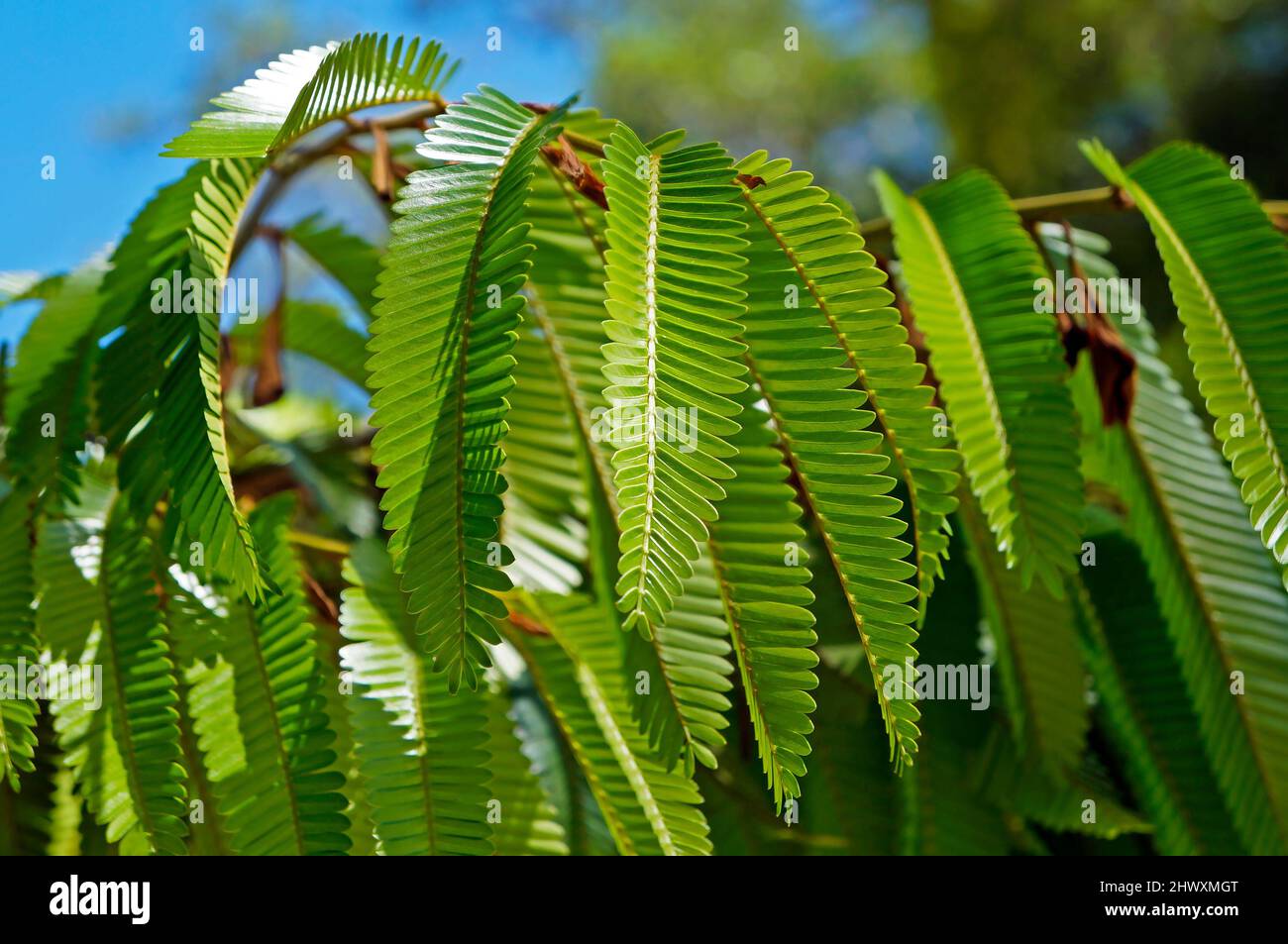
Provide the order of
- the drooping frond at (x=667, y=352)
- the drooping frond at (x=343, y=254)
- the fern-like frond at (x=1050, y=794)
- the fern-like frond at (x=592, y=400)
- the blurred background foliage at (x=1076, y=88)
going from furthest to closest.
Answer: the blurred background foliage at (x=1076, y=88), the drooping frond at (x=343, y=254), the fern-like frond at (x=1050, y=794), the fern-like frond at (x=592, y=400), the drooping frond at (x=667, y=352)

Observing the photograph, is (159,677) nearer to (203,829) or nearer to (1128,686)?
(203,829)

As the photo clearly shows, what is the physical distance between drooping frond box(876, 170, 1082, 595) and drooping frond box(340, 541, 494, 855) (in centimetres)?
30

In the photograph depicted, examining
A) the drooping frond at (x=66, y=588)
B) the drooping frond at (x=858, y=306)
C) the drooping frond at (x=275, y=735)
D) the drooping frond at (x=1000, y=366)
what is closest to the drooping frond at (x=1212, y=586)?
the drooping frond at (x=1000, y=366)

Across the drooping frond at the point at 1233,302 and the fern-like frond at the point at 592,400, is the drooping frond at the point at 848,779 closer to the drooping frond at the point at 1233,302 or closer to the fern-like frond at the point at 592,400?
the fern-like frond at the point at 592,400

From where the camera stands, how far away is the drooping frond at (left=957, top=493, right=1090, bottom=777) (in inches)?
29.5

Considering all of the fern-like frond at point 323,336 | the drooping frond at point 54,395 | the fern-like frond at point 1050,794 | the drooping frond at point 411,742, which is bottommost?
the fern-like frond at point 1050,794

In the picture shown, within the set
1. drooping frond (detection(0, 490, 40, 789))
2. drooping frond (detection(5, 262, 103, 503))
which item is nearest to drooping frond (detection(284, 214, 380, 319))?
drooping frond (detection(5, 262, 103, 503))

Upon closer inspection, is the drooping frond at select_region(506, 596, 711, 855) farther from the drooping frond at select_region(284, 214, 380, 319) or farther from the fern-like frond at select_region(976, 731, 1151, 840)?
the drooping frond at select_region(284, 214, 380, 319)

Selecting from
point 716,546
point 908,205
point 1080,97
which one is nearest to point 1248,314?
point 908,205

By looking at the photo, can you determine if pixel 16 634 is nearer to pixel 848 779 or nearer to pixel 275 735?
pixel 275 735

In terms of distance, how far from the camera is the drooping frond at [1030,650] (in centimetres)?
75

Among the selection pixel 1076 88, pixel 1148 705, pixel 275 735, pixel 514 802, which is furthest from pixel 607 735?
pixel 1076 88

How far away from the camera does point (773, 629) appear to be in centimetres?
44

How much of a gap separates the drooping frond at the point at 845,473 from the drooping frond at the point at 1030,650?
0.31 meters
